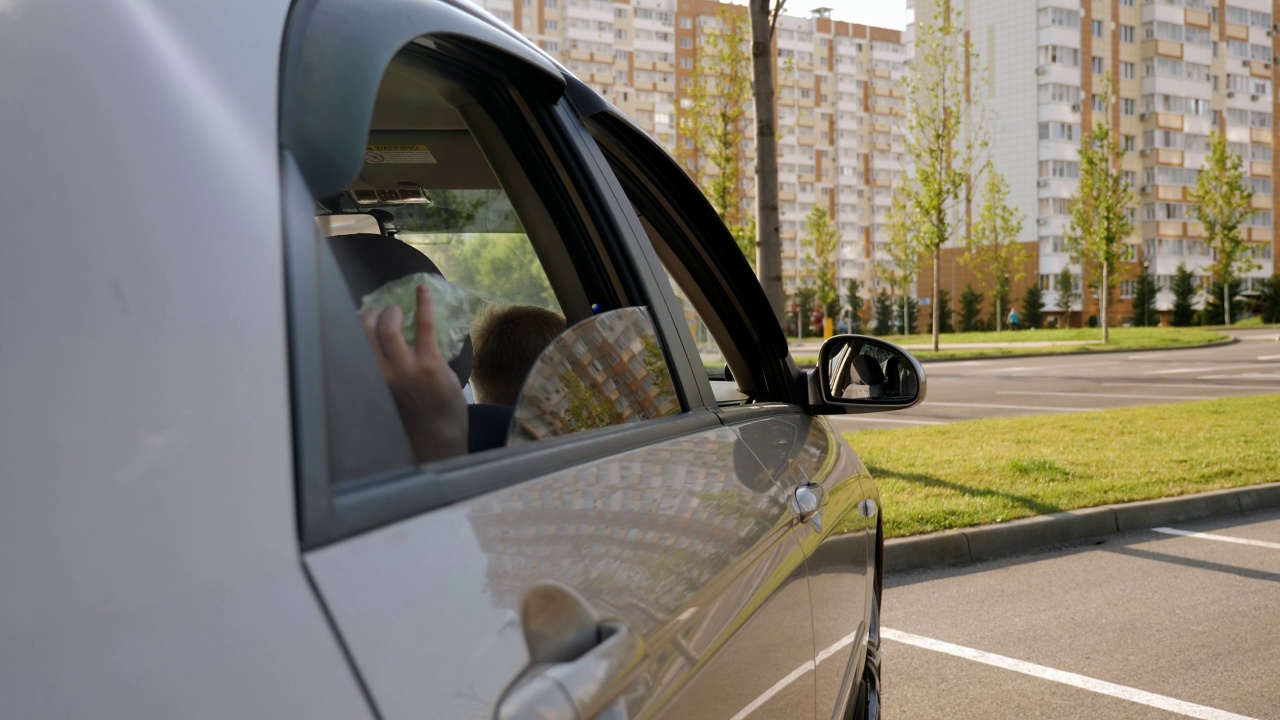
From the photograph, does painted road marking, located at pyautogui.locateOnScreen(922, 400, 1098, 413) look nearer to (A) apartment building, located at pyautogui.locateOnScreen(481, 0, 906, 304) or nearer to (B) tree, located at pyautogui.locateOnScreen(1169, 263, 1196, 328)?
(B) tree, located at pyautogui.locateOnScreen(1169, 263, 1196, 328)

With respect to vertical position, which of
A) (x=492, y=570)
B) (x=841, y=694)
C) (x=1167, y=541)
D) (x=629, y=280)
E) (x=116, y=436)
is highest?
(x=629, y=280)

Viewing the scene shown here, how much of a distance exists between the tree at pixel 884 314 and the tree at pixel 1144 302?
49.0ft

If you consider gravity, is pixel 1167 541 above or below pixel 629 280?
below

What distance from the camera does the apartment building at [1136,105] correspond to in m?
76.2

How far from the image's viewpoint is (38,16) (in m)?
0.74

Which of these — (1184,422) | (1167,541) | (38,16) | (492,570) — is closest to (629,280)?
(492,570)

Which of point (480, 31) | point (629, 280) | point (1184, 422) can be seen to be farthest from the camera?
point (1184, 422)

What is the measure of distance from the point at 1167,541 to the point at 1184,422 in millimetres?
6247

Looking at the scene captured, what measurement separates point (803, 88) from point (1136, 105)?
42.2 m

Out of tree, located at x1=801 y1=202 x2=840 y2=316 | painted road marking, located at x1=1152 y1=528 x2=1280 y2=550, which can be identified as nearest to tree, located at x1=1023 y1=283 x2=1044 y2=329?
tree, located at x1=801 y1=202 x2=840 y2=316

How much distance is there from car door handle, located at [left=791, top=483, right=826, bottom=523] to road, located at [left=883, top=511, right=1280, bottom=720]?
1.99m

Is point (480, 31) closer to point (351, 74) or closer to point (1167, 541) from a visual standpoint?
point (351, 74)

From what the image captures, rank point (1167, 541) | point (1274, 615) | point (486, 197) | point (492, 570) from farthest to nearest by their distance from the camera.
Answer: point (1167, 541), point (1274, 615), point (486, 197), point (492, 570)

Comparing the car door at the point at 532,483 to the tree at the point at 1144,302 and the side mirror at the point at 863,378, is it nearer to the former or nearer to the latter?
the side mirror at the point at 863,378
